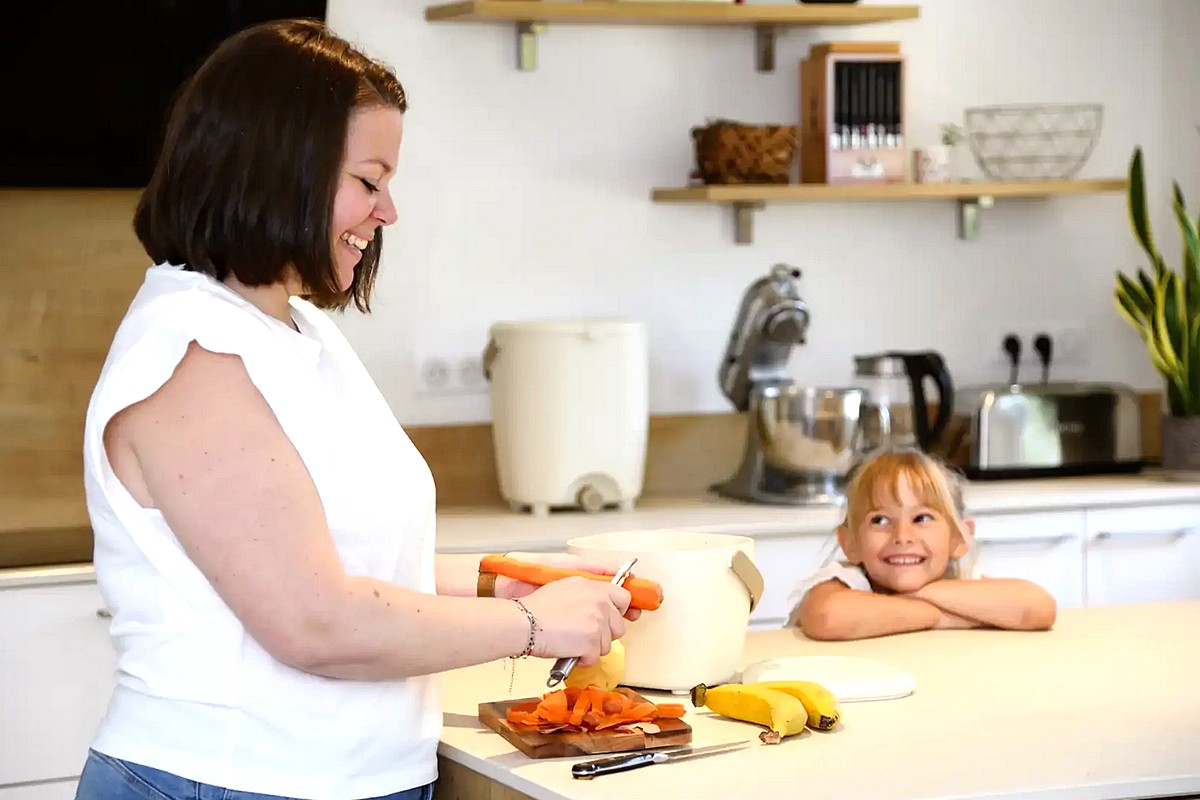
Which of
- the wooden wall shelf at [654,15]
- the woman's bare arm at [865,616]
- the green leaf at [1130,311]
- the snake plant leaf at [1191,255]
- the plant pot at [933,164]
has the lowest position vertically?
the woman's bare arm at [865,616]

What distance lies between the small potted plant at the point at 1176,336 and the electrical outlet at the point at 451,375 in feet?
4.45

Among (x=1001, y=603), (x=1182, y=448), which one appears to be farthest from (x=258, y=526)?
(x=1182, y=448)

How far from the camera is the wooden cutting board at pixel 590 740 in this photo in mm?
1378

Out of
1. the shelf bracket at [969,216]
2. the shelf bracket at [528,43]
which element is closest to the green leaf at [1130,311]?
the shelf bracket at [969,216]

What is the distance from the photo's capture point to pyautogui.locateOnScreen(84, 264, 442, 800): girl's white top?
1.30 metres

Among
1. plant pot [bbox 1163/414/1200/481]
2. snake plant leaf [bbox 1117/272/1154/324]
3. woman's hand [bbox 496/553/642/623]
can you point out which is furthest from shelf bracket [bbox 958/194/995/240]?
woman's hand [bbox 496/553/642/623]

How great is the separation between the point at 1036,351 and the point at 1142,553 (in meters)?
0.64

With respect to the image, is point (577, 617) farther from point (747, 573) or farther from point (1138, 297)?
point (1138, 297)

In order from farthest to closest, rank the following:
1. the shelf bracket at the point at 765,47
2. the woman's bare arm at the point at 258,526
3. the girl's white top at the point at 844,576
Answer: the shelf bracket at the point at 765,47, the girl's white top at the point at 844,576, the woman's bare arm at the point at 258,526

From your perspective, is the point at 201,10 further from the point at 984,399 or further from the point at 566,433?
the point at 984,399

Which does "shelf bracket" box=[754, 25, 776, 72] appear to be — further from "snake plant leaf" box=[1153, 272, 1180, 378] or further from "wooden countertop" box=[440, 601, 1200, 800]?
"wooden countertop" box=[440, 601, 1200, 800]

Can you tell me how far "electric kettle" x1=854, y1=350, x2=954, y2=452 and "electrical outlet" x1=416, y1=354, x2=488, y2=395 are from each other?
764 millimetres

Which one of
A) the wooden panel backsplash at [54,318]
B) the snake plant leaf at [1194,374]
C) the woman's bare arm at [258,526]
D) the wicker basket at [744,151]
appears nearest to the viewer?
the woman's bare arm at [258,526]

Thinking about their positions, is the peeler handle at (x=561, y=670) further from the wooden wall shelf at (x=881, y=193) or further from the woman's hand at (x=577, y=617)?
the wooden wall shelf at (x=881, y=193)
